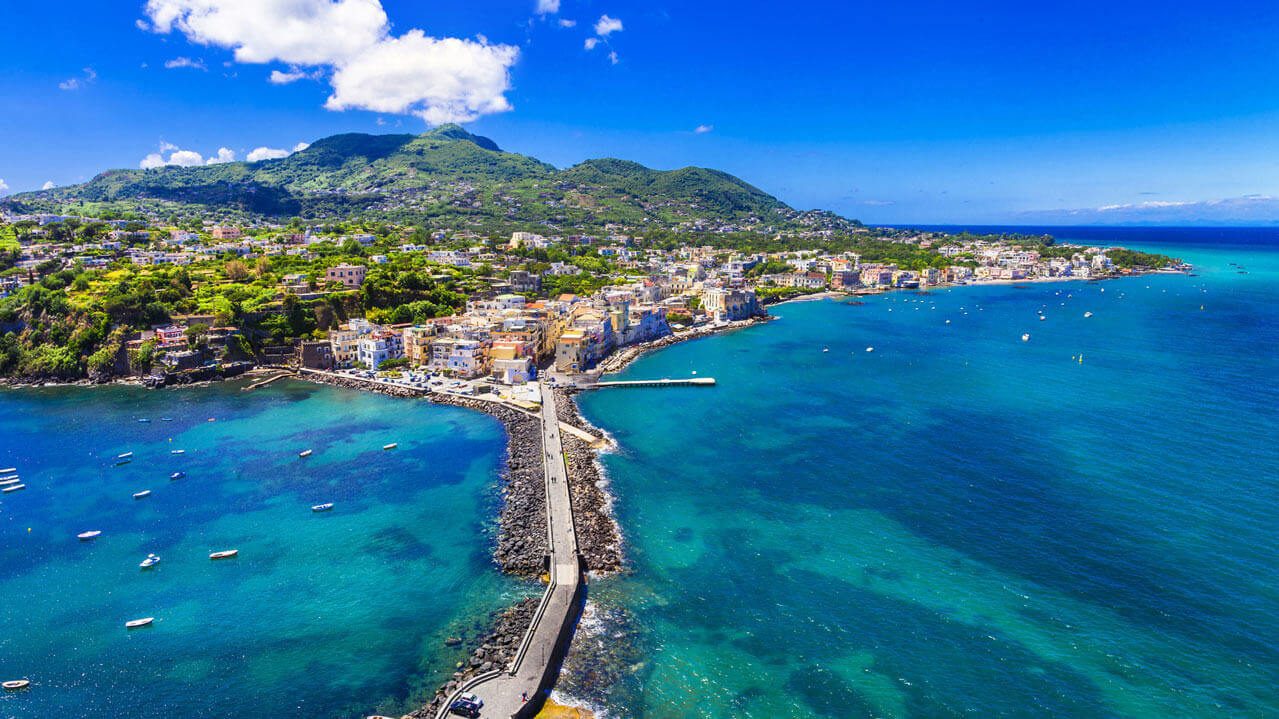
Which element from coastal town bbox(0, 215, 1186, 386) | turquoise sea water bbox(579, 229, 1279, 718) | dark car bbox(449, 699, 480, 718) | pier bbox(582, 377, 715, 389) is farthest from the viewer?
coastal town bbox(0, 215, 1186, 386)

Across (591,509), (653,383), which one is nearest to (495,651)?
Result: (591,509)

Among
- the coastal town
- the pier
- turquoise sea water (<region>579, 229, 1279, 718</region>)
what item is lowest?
turquoise sea water (<region>579, 229, 1279, 718</region>)

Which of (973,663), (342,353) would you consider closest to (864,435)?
(973,663)

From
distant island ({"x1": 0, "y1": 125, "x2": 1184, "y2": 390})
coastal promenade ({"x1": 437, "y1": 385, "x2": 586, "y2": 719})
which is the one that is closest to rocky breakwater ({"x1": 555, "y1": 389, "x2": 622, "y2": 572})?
coastal promenade ({"x1": 437, "y1": 385, "x2": 586, "y2": 719})

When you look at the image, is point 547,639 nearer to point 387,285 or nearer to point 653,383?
point 653,383

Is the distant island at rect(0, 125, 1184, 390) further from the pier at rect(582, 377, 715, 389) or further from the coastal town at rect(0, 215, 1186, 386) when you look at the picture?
the pier at rect(582, 377, 715, 389)

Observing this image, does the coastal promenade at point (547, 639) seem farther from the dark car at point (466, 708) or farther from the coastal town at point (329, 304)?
the coastal town at point (329, 304)
